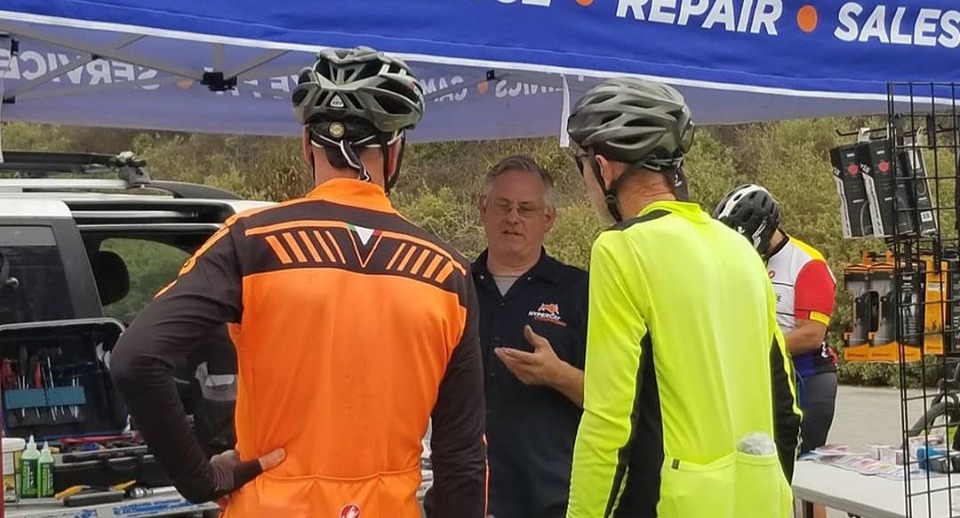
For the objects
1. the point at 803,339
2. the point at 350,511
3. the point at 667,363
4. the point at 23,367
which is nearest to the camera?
the point at 350,511

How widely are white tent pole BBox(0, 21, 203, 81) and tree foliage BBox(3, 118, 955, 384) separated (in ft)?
28.8

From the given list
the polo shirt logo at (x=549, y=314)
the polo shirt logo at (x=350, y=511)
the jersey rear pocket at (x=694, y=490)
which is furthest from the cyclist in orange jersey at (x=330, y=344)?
the polo shirt logo at (x=549, y=314)

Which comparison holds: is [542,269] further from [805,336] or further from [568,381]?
[805,336]

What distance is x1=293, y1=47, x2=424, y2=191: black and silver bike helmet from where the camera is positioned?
7.59 ft

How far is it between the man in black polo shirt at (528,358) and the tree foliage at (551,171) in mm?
9068

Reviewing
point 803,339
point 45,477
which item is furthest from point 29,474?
point 803,339

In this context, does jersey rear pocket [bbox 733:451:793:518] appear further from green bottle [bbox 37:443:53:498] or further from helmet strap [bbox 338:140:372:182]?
green bottle [bbox 37:443:53:498]

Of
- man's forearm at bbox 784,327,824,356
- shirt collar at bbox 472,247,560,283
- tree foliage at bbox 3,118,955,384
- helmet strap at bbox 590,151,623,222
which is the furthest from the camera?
tree foliage at bbox 3,118,955,384

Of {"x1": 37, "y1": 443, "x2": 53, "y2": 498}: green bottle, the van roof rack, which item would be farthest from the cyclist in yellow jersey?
the van roof rack

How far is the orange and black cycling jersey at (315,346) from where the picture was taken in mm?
2092

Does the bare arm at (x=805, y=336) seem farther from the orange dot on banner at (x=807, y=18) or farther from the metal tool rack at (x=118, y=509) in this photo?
the metal tool rack at (x=118, y=509)

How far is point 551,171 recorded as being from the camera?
21094 mm

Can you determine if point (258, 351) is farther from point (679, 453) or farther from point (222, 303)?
point (679, 453)

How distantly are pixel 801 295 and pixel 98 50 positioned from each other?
371 cm
